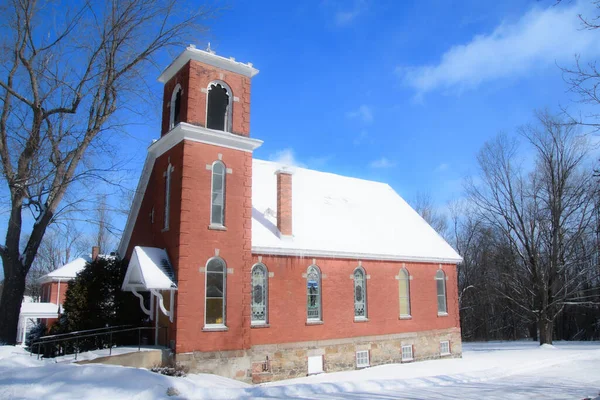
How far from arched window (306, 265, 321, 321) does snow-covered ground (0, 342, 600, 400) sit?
2.34 metres

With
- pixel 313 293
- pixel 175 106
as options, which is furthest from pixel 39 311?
pixel 313 293

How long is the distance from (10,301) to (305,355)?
10.3 m

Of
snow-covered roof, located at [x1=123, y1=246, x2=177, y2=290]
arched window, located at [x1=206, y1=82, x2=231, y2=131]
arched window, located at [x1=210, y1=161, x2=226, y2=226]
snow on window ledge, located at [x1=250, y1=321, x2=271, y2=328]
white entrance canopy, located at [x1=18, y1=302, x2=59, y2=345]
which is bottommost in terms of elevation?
white entrance canopy, located at [x1=18, y1=302, x2=59, y2=345]

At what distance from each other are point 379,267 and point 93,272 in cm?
1202

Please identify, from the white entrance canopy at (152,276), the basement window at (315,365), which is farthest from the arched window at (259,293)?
the white entrance canopy at (152,276)

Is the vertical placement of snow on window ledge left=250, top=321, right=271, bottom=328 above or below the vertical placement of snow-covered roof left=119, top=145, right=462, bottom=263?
below

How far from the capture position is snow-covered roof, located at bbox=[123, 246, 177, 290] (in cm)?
1427

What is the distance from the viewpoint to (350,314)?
774 inches

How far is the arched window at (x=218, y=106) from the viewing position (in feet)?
Answer: 55.2

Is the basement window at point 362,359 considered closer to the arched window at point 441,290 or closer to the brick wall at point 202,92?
the arched window at point 441,290

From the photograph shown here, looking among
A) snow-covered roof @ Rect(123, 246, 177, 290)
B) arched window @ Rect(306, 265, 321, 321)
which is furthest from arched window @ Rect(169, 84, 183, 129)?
arched window @ Rect(306, 265, 321, 321)

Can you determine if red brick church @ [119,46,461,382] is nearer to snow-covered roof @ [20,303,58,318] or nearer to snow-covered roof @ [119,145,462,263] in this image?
snow-covered roof @ [119,145,462,263]

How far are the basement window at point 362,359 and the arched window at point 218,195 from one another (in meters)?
8.55

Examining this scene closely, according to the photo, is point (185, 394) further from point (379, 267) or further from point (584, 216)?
point (584, 216)
